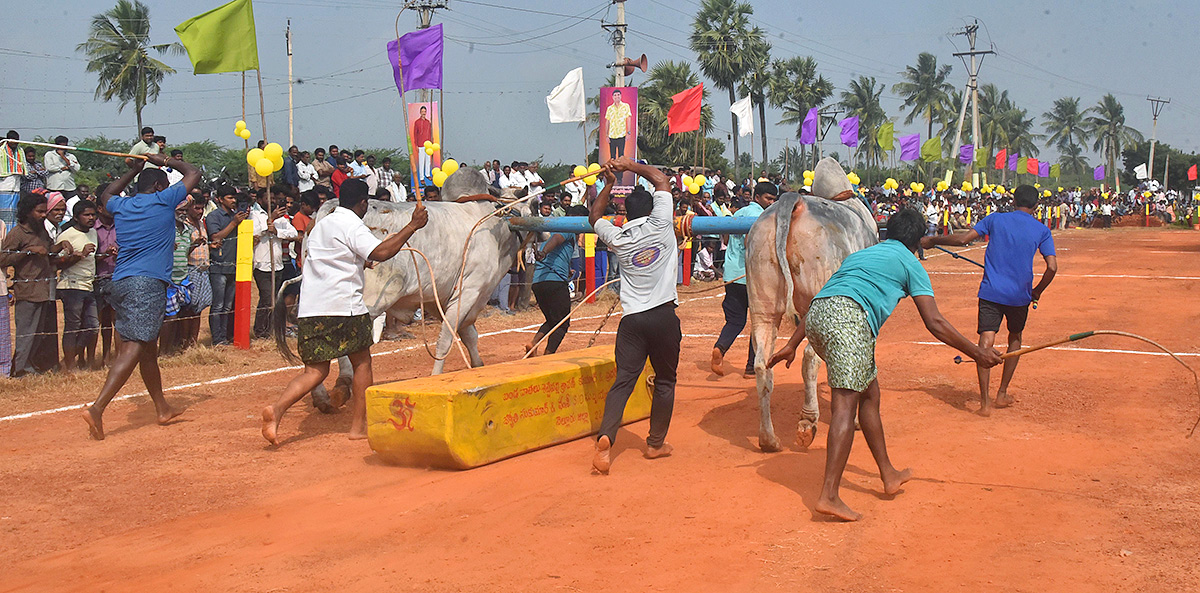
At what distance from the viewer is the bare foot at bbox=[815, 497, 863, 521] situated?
18.6 ft

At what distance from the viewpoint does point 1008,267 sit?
8.78 metres

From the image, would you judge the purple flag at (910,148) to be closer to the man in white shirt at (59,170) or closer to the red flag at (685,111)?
the red flag at (685,111)

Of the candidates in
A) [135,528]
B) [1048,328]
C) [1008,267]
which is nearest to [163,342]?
[135,528]

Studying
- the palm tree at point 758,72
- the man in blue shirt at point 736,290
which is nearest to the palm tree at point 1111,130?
the palm tree at point 758,72

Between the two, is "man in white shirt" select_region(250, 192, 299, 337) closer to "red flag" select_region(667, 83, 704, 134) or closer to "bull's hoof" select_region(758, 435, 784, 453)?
"bull's hoof" select_region(758, 435, 784, 453)

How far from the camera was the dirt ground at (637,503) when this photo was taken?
16.5 ft

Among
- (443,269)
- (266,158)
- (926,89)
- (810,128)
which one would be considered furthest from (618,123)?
(926,89)

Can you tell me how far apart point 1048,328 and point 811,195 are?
7532 mm

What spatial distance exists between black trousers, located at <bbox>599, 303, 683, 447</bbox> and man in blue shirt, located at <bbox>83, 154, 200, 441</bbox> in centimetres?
399

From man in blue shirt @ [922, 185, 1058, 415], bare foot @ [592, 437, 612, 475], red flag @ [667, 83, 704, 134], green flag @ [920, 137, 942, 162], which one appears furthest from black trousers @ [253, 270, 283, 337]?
green flag @ [920, 137, 942, 162]

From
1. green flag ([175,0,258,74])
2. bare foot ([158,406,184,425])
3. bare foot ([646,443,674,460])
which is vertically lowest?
bare foot ([646,443,674,460])

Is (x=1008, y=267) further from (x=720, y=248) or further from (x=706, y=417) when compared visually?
(x=720, y=248)

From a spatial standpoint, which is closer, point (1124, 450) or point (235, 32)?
point (1124, 450)

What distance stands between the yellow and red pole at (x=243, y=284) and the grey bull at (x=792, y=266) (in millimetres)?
6945
